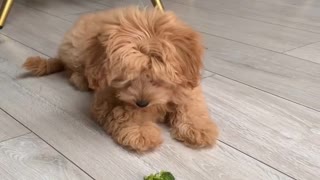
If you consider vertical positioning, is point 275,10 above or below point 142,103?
below

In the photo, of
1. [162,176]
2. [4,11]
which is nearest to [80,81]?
[162,176]

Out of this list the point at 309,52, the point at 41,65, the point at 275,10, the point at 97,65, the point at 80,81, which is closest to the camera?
the point at 97,65

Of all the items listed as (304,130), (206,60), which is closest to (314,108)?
(304,130)

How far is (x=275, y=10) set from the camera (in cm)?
249

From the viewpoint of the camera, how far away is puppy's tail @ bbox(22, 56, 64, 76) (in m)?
1.59

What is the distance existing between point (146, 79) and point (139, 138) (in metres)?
0.17

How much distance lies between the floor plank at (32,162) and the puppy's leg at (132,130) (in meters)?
0.15

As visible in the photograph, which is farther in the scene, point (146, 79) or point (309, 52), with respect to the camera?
point (309, 52)

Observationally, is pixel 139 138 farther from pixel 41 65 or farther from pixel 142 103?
pixel 41 65

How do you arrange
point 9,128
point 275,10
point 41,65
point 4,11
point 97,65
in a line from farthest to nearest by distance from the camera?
point 275,10 < point 4,11 < point 41,65 < point 9,128 < point 97,65

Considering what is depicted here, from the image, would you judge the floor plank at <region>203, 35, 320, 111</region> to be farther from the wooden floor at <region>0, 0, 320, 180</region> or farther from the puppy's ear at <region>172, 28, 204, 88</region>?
the puppy's ear at <region>172, 28, 204, 88</region>


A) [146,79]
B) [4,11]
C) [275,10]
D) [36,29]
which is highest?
[146,79]

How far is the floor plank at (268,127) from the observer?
113 centimetres

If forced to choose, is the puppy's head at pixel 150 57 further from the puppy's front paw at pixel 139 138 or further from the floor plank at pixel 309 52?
the floor plank at pixel 309 52
